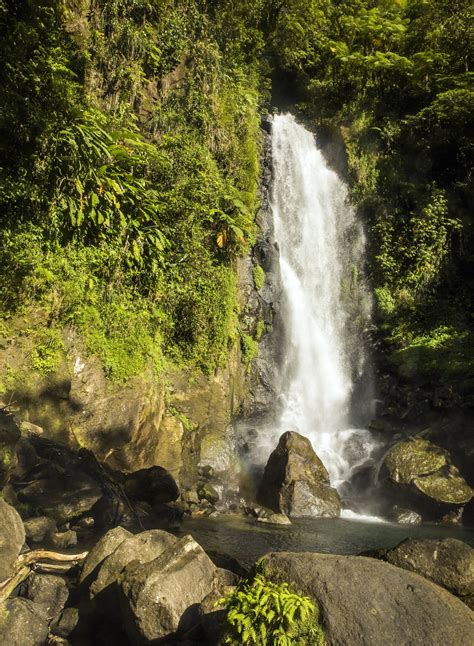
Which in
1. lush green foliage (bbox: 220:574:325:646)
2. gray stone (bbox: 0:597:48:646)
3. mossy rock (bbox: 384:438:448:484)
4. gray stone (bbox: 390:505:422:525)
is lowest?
gray stone (bbox: 390:505:422:525)

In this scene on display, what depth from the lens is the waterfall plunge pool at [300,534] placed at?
25.6ft

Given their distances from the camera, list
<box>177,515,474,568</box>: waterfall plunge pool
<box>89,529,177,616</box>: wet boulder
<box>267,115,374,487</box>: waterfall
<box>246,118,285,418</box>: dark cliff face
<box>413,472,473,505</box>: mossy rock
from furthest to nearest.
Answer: <box>267,115,374,487</box>: waterfall → <box>246,118,285,418</box>: dark cliff face → <box>413,472,473,505</box>: mossy rock → <box>177,515,474,568</box>: waterfall plunge pool → <box>89,529,177,616</box>: wet boulder

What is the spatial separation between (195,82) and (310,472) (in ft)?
39.2

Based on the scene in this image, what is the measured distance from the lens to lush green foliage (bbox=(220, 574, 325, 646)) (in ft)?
10.9

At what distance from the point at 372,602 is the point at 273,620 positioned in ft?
2.67

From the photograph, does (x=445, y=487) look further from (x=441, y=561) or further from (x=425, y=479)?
(x=441, y=561)

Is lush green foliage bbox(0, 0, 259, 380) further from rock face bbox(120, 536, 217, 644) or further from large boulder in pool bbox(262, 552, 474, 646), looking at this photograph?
large boulder in pool bbox(262, 552, 474, 646)

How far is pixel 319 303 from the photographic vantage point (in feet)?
58.6

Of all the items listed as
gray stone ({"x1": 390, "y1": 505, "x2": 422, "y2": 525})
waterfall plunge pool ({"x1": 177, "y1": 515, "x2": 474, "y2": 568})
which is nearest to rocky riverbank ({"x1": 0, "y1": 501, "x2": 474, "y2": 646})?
waterfall plunge pool ({"x1": 177, "y1": 515, "x2": 474, "y2": 568})

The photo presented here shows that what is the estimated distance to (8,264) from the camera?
26.7 ft

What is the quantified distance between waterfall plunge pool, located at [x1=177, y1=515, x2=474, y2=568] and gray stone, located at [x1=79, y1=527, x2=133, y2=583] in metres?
2.17

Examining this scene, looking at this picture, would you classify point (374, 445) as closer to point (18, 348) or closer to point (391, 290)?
point (391, 290)

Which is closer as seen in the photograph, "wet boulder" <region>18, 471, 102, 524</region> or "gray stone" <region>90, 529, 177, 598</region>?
"gray stone" <region>90, 529, 177, 598</region>

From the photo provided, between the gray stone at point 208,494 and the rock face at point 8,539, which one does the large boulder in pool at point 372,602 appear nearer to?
the rock face at point 8,539
